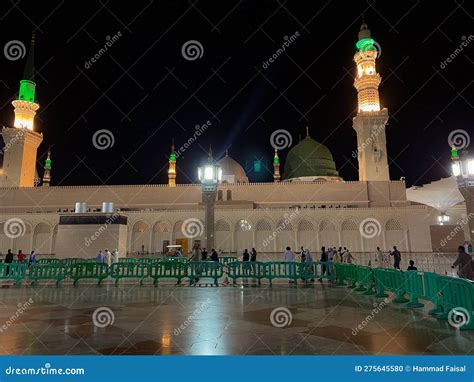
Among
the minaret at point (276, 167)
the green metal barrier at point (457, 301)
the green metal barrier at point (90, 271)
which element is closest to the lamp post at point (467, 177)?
the green metal barrier at point (457, 301)

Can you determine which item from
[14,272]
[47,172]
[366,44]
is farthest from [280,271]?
[47,172]

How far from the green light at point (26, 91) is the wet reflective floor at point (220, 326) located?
4001cm

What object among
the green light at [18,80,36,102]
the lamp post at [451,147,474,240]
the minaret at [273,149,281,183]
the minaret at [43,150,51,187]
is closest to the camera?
the lamp post at [451,147,474,240]

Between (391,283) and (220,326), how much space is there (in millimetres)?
5381

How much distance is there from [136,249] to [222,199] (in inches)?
412

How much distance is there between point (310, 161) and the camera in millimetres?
46312

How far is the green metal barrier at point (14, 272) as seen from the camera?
503 inches

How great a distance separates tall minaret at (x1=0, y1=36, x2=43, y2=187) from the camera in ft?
134

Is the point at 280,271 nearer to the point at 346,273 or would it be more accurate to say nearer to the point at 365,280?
the point at 346,273

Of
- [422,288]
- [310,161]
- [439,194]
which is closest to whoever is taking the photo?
[422,288]

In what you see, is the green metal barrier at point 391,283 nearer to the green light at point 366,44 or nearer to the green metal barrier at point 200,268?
the green metal barrier at point 200,268

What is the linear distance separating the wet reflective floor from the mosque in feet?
79.6

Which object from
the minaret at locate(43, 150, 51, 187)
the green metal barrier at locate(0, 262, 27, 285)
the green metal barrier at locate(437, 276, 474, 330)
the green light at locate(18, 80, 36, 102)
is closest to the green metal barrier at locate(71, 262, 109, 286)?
the green metal barrier at locate(0, 262, 27, 285)

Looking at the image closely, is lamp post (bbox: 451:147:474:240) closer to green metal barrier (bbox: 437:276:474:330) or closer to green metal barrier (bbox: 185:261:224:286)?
green metal barrier (bbox: 185:261:224:286)
